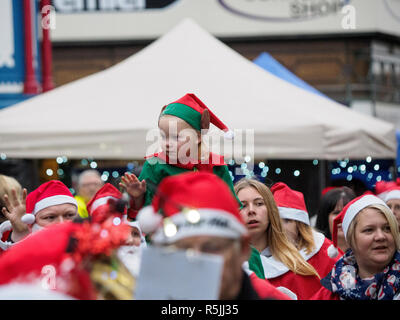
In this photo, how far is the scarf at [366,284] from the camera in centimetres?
338

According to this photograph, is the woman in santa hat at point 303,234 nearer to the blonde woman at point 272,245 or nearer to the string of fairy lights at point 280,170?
the blonde woman at point 272,245

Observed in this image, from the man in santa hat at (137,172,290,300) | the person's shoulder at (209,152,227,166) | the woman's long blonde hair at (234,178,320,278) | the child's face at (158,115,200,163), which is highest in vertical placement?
the child's face at (158,115,200,163)

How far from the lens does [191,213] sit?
5.69 ft

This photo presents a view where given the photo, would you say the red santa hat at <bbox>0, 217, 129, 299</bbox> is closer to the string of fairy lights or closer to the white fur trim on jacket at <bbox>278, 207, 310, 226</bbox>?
the white fur trim on jacket at <bbox>278, 207, 310, 226</bbox>

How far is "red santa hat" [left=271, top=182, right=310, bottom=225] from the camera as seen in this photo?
482cm

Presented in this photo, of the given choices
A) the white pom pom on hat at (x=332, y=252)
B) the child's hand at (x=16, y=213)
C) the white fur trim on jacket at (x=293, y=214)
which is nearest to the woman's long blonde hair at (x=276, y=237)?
the white pom pom on hat at (x=332, y=252)

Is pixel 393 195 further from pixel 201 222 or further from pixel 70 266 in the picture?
pixel 70 266

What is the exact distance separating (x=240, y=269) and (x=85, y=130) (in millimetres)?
4411

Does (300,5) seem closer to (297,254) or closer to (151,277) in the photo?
(297,254)

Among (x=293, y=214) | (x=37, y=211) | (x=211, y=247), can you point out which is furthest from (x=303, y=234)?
(x=211, y=247)

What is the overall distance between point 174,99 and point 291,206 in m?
1.84

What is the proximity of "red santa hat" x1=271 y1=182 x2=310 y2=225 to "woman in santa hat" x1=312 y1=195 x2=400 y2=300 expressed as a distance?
973 mm

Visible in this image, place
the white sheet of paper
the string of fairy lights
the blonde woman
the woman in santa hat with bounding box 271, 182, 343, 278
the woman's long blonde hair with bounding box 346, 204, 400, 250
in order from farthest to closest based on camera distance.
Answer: the string of fairy lights, the woman in santa hat with bounding box 271, 182, 343, 278, the blonde woman, the woman's long blonde hair with bounding box 346, 204, 400, 250, the white sheet of paper

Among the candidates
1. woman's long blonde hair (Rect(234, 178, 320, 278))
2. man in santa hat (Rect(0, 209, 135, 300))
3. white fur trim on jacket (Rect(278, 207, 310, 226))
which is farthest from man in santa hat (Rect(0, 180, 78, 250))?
man in santa hat (Rect(0, 209, 135, 300))
